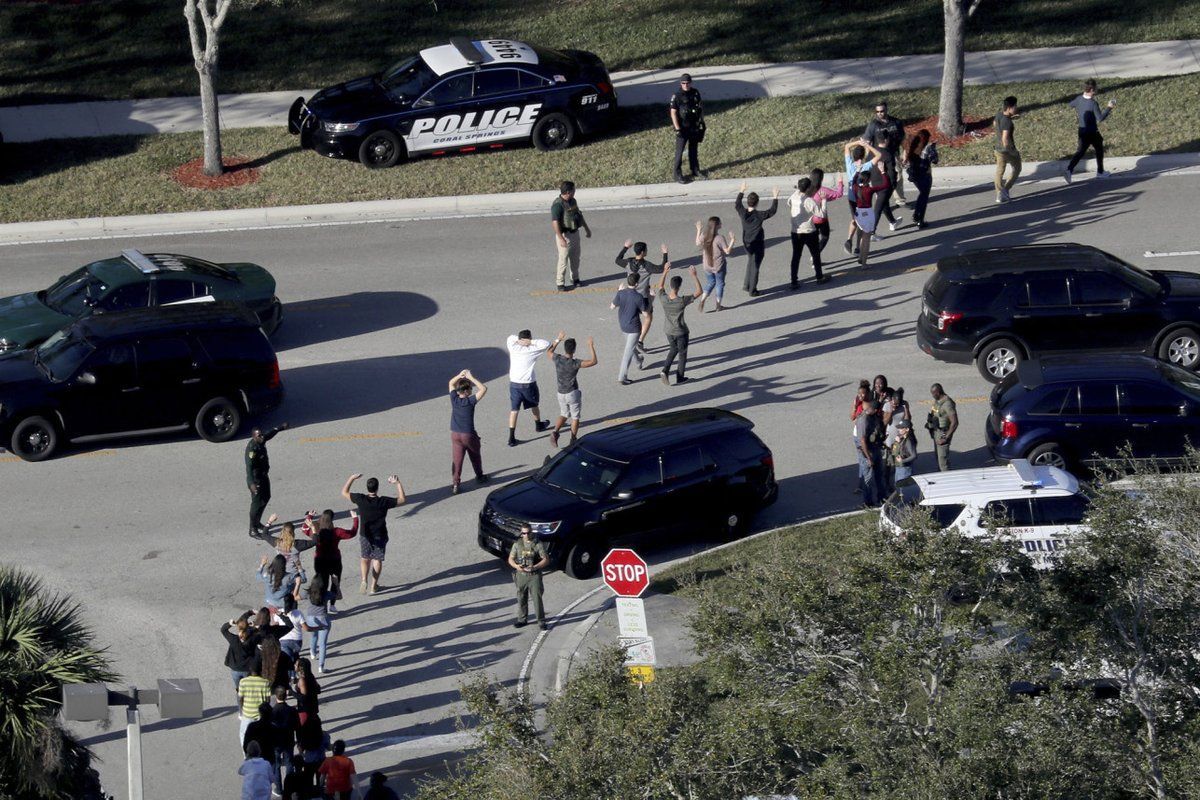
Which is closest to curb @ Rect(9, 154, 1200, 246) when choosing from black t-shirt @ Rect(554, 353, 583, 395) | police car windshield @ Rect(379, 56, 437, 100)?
police car windshield @ Rect(379, 56, 437, 100)

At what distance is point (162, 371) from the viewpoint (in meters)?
20.0

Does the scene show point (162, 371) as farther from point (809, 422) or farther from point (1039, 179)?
point (1039, 179)

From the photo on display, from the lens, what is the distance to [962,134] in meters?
28.9

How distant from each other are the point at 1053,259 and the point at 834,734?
1310cm

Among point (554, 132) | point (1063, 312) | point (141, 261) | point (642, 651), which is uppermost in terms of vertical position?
point (554, 132)

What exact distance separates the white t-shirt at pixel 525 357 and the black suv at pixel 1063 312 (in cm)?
554

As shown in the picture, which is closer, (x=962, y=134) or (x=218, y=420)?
(x=218, y=420)

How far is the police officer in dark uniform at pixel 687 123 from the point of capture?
26.8 meters

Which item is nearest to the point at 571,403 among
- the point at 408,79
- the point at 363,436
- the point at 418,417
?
the point at 418,417

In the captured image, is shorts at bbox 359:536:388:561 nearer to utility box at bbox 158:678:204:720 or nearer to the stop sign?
the stop sign

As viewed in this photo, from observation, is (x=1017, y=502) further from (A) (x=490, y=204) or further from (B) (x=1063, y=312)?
(A) (x=490, y=204)

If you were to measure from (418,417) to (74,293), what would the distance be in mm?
5400

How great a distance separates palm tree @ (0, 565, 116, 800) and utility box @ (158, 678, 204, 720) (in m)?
0.43

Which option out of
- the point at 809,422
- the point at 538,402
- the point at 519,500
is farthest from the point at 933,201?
the point at 519,500
